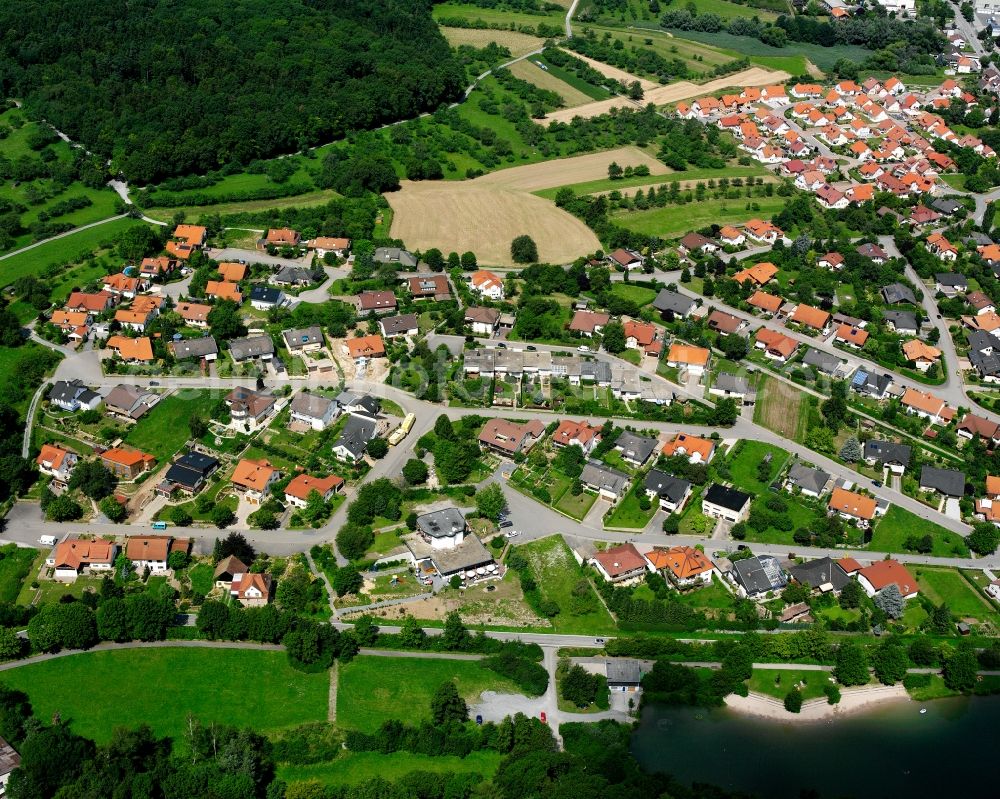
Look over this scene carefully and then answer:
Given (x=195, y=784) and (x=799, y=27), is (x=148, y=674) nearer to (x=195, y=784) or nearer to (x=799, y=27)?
(x=195, y=784)

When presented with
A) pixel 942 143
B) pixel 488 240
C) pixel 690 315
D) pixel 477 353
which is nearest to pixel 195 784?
pixel 477 353

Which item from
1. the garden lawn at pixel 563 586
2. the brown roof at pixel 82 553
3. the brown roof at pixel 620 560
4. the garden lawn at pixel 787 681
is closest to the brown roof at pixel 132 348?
the brown roof at pixel 82 553

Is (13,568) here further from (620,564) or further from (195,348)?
(620,564)

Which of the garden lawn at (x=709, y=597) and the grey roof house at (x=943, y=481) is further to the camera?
the grey roof house at (x=943, y=481)

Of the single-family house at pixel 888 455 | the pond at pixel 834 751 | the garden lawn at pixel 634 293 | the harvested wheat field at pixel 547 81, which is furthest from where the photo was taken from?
the harvested wheat field at pixel 547 81

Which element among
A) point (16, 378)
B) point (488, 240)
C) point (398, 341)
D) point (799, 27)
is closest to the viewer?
point (16, 378)

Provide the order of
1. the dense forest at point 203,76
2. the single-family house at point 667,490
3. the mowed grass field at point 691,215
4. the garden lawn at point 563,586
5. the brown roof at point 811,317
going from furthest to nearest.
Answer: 1. the dense forest at point 203,76
2. the mowed grass field at point 691,215
3. the brown roof at point 811,317
4. the single-family house at point 667,490
5. the garden lawn at point 563,586

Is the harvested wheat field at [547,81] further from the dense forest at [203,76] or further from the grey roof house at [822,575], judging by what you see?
the grey roof house at [822,575]

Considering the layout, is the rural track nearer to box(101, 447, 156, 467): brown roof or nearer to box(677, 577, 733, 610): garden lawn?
box(101, 447, 156, 467): brown roof
